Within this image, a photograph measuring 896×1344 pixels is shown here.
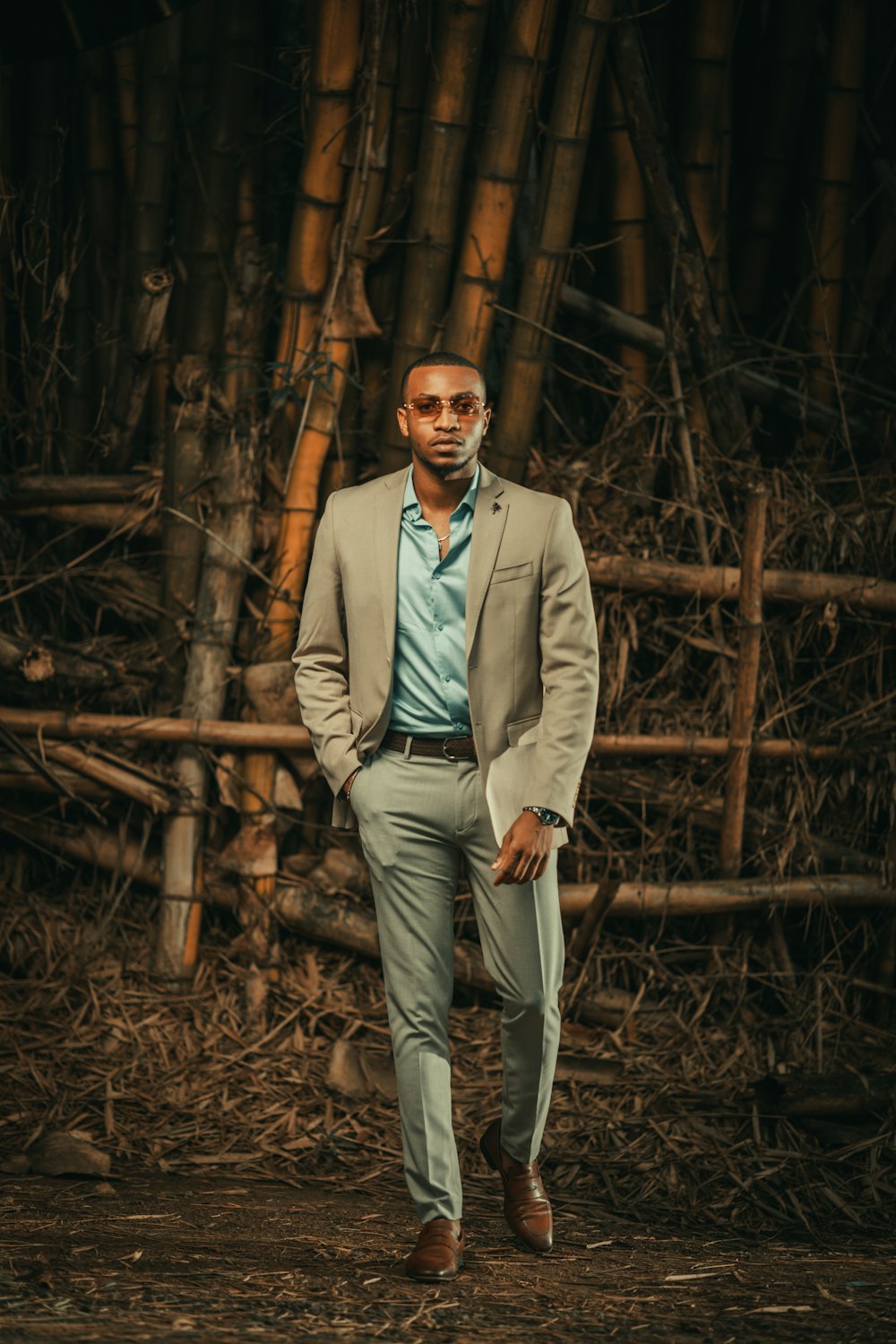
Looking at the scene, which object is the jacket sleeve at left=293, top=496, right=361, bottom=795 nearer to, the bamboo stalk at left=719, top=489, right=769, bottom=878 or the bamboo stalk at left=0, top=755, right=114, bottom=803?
the bamboo stalk at left=0, top=755, right=114, bottom=803

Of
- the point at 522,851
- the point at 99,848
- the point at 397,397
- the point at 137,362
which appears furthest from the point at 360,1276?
the point at 137,362

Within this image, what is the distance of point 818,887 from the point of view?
3.54 m

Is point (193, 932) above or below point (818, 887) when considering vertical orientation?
below

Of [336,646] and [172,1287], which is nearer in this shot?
[172,1287]

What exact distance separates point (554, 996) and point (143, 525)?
1.91m

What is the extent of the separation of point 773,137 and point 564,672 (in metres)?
2.28

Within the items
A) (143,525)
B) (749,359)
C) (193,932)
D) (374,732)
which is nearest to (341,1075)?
(193,932)

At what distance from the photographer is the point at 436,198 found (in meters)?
3.43

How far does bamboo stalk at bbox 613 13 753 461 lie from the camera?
11.3ft

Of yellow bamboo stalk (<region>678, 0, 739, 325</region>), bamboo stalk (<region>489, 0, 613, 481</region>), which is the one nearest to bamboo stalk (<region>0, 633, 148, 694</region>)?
bamboo stalk (<region>489, 0, 613, 481</region>)

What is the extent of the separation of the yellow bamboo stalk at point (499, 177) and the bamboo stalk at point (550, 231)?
68 mm

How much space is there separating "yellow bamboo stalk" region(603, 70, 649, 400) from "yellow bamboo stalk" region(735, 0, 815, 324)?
1.23 feet

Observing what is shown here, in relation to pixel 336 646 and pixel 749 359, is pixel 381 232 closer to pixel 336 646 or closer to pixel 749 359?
pixel 749 359

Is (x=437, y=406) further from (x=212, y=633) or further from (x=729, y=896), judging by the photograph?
(x=729, y=896)
